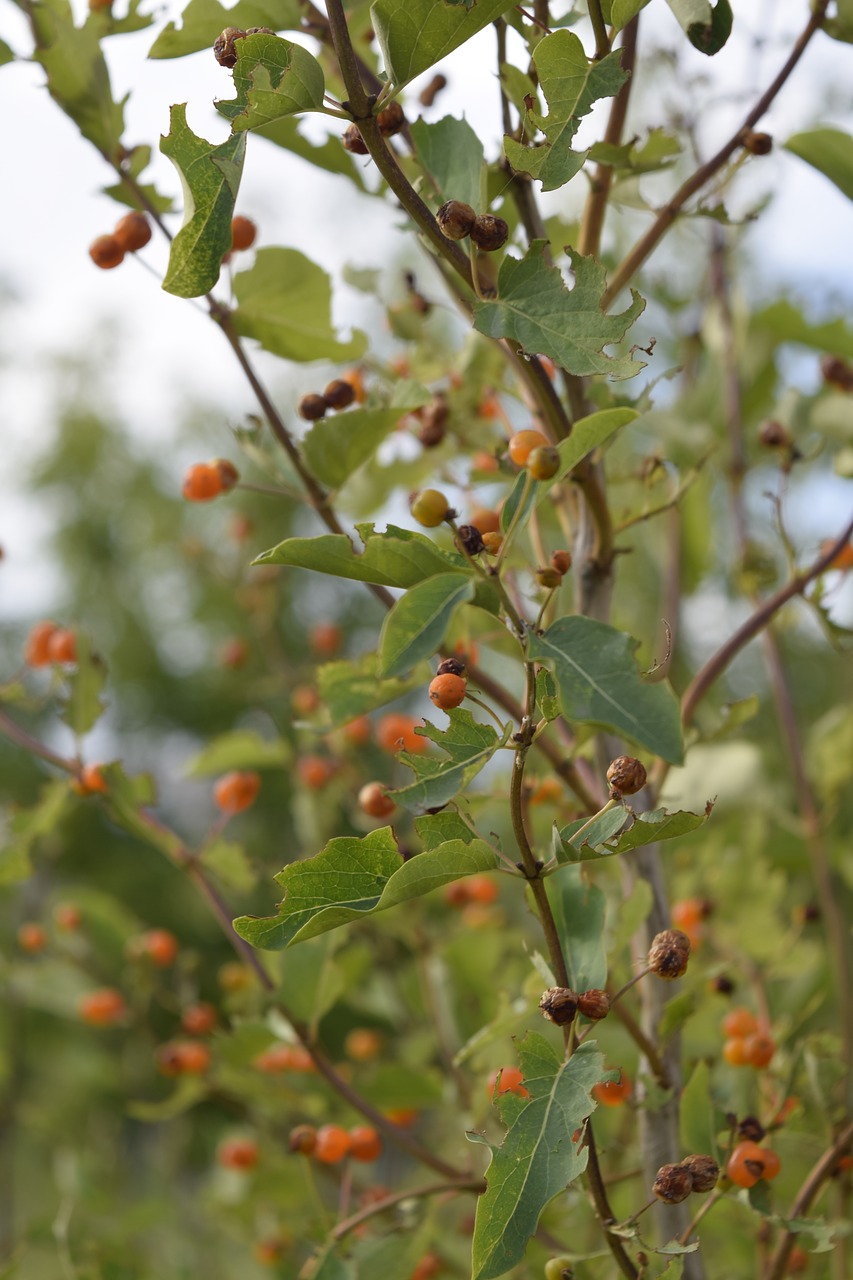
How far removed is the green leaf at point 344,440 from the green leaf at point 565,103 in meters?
0.14

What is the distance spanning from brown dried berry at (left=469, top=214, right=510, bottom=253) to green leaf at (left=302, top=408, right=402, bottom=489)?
120mm

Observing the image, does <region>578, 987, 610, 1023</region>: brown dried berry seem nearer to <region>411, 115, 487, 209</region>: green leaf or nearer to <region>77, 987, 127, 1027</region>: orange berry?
<region>411, 115, 487, 209</region>: green leaf

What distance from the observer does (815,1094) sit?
0.45 meters

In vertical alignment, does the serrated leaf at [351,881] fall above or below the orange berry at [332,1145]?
above

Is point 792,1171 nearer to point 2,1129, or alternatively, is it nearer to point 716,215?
point 716,215

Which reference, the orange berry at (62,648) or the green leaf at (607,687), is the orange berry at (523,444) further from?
the orange berry at (62,648)

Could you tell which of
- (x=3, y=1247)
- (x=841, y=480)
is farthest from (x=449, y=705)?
(x=3, y=1247)

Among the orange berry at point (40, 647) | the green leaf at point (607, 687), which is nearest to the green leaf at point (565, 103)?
the green leaf at point (607, 687)

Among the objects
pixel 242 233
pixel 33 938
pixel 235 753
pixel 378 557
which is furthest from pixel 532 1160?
pixel 33 938

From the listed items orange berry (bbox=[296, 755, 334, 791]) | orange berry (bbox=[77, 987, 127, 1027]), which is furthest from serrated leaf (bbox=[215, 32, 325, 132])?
orange berry (bbox=[77, 987, 127, 1027])

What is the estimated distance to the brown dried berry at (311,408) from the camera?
0.46 m

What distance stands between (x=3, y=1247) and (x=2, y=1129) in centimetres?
12

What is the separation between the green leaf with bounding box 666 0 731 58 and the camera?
0.31m

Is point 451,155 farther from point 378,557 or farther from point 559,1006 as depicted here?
point 559,1006
